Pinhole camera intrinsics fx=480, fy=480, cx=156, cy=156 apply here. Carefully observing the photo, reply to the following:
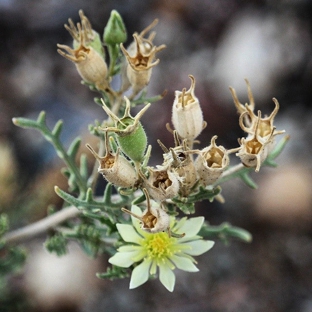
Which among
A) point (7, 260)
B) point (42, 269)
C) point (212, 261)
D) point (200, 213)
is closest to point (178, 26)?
point (200, 213)

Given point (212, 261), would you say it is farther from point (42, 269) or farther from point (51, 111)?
point (51, 111)

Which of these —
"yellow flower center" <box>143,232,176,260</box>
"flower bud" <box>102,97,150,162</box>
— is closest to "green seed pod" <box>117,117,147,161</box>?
"flower bud" <box>102,97,150,162</box>

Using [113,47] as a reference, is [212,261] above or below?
below

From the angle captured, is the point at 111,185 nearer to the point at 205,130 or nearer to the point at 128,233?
the point at 128,233

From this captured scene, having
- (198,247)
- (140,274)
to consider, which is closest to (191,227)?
(198,247)

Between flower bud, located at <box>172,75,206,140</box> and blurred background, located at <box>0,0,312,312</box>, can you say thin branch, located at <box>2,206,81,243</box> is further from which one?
blurred background, located at <box>0,0,312,312</box>

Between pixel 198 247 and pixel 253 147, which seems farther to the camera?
pixel 198 247
